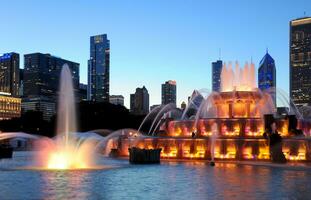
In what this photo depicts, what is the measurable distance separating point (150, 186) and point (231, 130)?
25.9m

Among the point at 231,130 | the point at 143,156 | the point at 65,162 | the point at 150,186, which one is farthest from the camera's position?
the point at 231,130

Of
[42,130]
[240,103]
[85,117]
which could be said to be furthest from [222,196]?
[42,130]

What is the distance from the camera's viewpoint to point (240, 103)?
171 ft

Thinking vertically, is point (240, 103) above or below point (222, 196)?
above

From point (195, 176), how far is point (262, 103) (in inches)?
1094

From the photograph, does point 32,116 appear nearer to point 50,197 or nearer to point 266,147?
point 266,147

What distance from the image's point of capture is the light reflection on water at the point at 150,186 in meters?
18.3

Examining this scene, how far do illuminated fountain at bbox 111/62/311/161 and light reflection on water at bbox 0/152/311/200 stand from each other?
47.0 feet

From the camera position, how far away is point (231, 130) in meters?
46.3

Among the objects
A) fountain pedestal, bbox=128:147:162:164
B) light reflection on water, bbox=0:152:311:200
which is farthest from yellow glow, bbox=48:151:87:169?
light reflection on water, bbox=0:152:311:200

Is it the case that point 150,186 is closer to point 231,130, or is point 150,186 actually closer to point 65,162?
point 65,162

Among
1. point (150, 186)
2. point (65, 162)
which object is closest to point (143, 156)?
point (65, 162)

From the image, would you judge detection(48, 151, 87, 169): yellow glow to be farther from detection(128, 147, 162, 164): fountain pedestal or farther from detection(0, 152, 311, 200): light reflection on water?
detection(0, 152, 311, 200): light reflection on water

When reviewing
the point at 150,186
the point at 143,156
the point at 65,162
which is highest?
the point at 143,156
